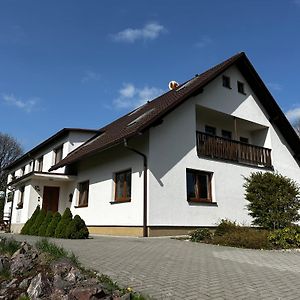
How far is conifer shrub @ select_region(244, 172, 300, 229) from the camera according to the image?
1377cm

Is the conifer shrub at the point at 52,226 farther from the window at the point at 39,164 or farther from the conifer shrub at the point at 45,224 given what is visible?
the window at the point at 39,164

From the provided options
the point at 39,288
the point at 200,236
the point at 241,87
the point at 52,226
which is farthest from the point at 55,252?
the point at 241,87

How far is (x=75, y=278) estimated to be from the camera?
5.02 meters

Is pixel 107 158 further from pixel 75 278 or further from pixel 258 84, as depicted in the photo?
pixel 75 278

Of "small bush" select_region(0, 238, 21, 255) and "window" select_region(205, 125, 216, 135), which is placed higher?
"window" select_region(205, 125, 216, 135)

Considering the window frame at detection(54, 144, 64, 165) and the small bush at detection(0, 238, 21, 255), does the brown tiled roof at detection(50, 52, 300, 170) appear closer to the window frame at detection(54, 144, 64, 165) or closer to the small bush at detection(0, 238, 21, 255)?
the window frame at detection(54, 144, 64, 165)

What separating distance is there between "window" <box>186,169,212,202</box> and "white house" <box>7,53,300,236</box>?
0.04m

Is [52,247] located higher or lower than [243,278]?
higher

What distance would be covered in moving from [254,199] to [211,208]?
184cm

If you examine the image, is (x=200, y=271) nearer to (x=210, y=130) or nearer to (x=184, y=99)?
(x=184, y=99)

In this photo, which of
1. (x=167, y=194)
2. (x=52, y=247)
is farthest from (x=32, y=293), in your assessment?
(x=167, y=194)

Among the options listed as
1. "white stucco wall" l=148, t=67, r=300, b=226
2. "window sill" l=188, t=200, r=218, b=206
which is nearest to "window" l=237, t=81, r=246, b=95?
"white stucco wall" l=148, t=67, r=300, b=226

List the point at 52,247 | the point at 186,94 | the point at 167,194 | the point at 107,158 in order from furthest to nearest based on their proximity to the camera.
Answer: the point at 107,158
the point at 186,94
the point at 167,194
the point at 52,247

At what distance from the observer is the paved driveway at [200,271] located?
186 inches
